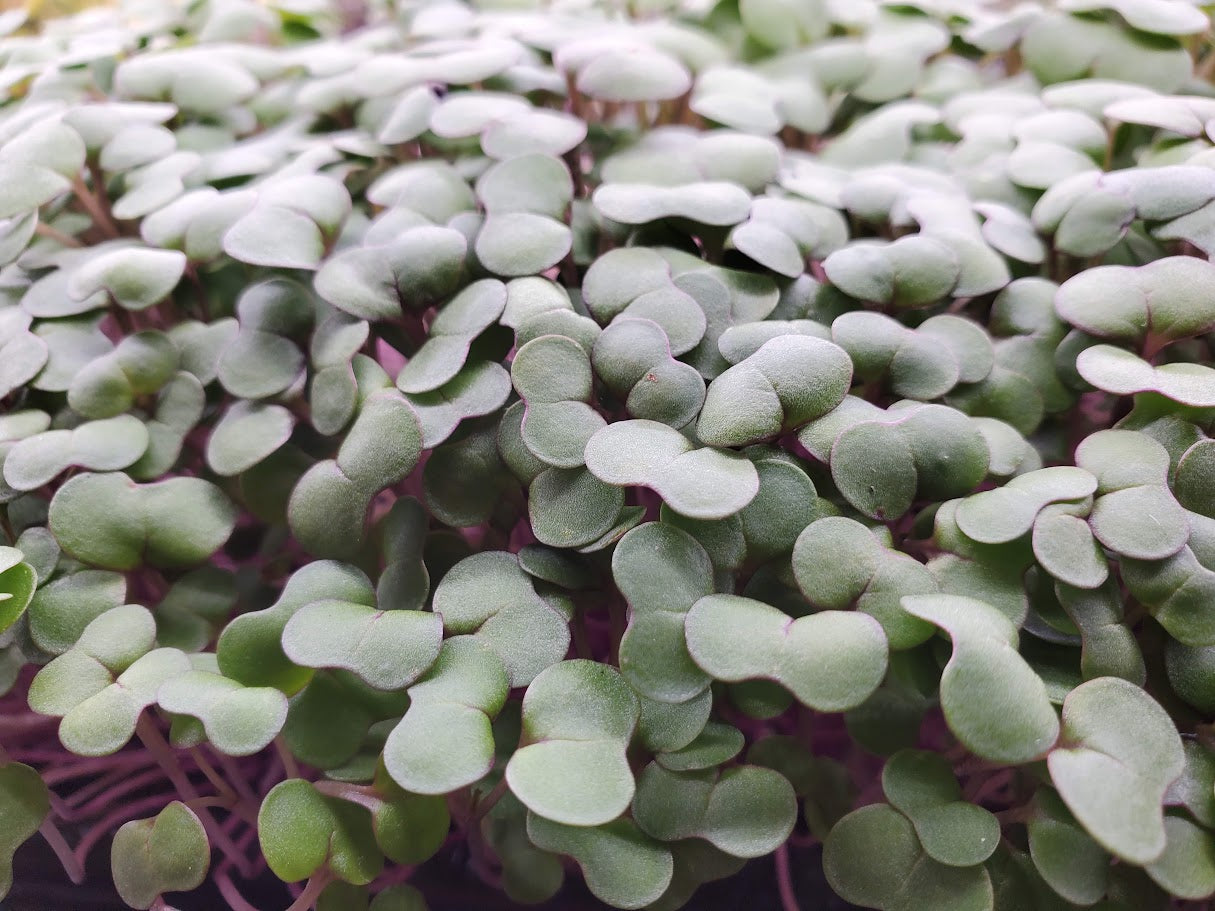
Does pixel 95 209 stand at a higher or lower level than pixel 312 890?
higher

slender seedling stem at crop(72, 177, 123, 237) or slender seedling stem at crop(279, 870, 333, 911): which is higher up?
slender seedling stem at crop(72, 177, 123, 237)

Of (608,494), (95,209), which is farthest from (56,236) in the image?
(608,494)

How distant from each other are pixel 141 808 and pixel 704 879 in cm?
48

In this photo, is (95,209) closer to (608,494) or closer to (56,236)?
(56,236)

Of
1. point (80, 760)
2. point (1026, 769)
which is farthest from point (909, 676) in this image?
point (80, 760)

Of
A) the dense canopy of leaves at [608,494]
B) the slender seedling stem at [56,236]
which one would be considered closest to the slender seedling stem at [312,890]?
the dense canopy of leaves at [608,494]

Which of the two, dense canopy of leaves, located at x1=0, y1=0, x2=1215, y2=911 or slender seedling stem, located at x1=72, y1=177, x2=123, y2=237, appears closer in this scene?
dense canopy of leaves, located at x1=0, y1=0, x2=1215, y2=911

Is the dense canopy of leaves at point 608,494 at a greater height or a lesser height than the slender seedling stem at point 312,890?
greater

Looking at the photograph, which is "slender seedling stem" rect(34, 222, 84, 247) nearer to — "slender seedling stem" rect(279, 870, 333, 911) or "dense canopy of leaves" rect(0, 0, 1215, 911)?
"dense canopy of leaves" rect(0, 0, 1215, 911)

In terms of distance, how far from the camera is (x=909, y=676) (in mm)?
625

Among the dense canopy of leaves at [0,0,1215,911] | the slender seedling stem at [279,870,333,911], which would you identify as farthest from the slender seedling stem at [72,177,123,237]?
the slender seedling stem at [279,870,333,911]

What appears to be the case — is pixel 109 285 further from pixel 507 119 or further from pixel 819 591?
pixel 819 591

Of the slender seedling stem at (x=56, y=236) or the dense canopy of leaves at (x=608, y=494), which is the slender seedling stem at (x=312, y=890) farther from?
the slender seedling stem at (x=56, y=236)

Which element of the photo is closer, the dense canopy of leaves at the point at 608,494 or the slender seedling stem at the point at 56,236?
the dense canopy of leaves at the point at 608,494
